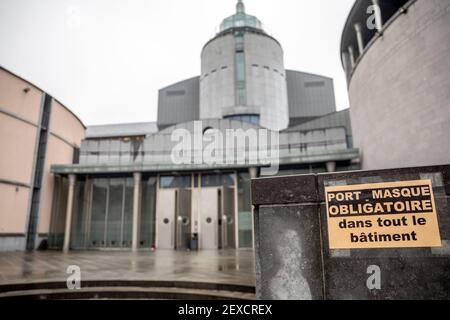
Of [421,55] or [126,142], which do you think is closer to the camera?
[421,55]

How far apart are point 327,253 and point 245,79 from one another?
37.7 m

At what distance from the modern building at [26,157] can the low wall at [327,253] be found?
79.9 feet

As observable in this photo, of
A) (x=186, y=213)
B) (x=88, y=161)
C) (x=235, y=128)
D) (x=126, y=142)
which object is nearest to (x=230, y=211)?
(x=186, y=213)

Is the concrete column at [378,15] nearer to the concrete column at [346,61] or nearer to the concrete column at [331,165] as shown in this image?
the concrete column at [346,61]

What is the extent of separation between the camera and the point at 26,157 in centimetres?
2483

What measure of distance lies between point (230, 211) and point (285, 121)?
69.2 feet

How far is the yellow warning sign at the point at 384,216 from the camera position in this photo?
4.18m

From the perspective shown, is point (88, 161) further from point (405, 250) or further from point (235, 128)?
point (405, 250)

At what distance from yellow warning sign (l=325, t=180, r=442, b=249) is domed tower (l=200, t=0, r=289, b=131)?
112ft

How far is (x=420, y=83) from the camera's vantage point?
49.9ft

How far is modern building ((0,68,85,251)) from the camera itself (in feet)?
74.7

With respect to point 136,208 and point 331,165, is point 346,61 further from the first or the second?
point 136,208

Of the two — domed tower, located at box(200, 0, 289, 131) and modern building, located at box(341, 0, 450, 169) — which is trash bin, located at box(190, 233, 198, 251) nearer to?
modern building, located at box(341, 0, 450, 169)

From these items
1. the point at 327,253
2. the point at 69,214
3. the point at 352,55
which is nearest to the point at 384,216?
the point at 327,253
